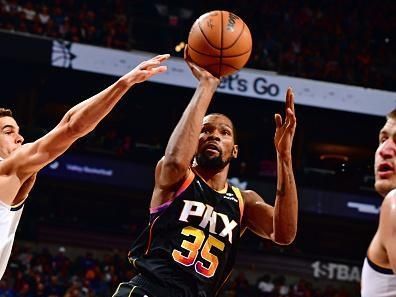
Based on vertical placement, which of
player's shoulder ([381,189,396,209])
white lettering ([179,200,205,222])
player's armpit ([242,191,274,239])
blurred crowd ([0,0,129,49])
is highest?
player's shoulder ([381,189,396,209])

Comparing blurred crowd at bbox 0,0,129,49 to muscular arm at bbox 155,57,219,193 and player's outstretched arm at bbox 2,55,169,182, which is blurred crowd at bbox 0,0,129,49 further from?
muscular arm at bbox 155,57,219,193

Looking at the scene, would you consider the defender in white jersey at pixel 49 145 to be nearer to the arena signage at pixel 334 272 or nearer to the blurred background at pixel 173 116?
the blurred background at pixel 173 116

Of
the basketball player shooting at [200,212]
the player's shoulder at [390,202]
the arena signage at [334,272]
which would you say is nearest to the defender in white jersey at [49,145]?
the basketball player shooting at [200,212]

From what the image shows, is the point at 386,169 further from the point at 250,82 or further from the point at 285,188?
the point at 250,82

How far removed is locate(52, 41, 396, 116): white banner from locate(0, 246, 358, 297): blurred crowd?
3883 millimetres

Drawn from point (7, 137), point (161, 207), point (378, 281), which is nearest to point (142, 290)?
point (161, 207)

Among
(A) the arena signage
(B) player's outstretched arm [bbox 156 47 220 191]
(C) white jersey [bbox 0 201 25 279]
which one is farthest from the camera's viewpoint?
(A) the arena signage

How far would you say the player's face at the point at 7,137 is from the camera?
Result: 4051mm

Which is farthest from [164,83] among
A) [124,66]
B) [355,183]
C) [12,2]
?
[355,183]

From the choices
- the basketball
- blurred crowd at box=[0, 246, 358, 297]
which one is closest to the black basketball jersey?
the basketball

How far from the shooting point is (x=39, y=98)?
1761 centimetres

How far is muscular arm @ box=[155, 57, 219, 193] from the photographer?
11.0 feet

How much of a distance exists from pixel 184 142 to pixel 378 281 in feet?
4.38

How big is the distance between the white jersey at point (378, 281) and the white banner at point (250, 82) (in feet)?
39.1
